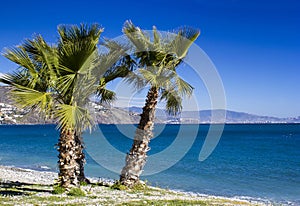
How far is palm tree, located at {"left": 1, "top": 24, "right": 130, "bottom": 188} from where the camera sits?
14008mm

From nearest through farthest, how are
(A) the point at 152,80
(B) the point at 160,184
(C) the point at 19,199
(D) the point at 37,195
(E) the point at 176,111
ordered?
(C) the point at 19,199
(D) the point at 37,195
(A) the point at 152,80
(E) the point at 176,111
(B) the point at 160,184

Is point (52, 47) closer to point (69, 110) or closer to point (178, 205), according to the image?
point (69, 110)

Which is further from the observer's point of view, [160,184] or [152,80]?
[160,184]

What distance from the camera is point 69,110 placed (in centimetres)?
1405

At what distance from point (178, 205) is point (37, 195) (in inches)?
230

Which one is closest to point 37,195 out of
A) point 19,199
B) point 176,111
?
point 19,199

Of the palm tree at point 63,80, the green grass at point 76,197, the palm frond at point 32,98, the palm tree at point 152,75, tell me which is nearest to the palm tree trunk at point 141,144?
the palm tree at point 152,75

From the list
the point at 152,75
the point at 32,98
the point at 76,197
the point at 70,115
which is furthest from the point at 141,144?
the point at 32,98

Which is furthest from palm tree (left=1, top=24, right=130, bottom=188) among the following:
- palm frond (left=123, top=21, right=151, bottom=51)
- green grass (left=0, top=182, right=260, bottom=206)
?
palm frond (left=123, top=21, right=151, bottom=51)

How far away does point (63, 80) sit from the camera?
14352 mm

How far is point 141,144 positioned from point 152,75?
3.87 meters

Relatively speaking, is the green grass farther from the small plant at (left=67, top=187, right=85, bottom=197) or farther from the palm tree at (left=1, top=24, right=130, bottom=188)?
the palm tree at (left=1, top=24, right=130, bottom=188)

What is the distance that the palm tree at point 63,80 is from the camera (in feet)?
46.0

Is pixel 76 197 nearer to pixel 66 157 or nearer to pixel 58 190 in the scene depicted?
pixel 58 190
